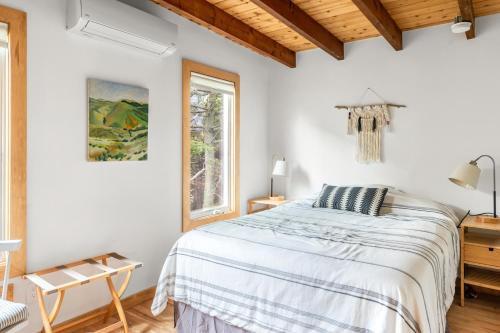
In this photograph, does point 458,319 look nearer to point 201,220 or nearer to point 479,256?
point 479,256

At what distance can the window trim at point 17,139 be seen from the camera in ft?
7.00

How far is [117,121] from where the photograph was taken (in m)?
2.69

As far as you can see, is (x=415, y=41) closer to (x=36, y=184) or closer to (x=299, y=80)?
(x=299, y=80)

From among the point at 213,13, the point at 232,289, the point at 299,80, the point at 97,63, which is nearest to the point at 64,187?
the point at 97,63

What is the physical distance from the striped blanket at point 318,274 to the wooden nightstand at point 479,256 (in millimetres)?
171

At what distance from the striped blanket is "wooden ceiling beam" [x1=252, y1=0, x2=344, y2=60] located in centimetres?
160

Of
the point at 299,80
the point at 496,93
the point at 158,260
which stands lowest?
the point at 158,260

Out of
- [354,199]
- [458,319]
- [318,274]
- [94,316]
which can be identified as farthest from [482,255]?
[94,316]

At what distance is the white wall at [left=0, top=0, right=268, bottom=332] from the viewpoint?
2268 mm

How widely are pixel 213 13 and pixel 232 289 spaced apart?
2.22 m

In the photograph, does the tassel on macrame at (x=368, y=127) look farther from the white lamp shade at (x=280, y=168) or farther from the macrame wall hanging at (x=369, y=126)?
the white lamp shade at (x=280, y=168)

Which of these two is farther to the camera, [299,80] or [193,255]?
[299,80]

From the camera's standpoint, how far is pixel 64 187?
7.91 ft

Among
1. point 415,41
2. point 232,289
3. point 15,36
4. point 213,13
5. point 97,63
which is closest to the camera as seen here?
point 232,289
